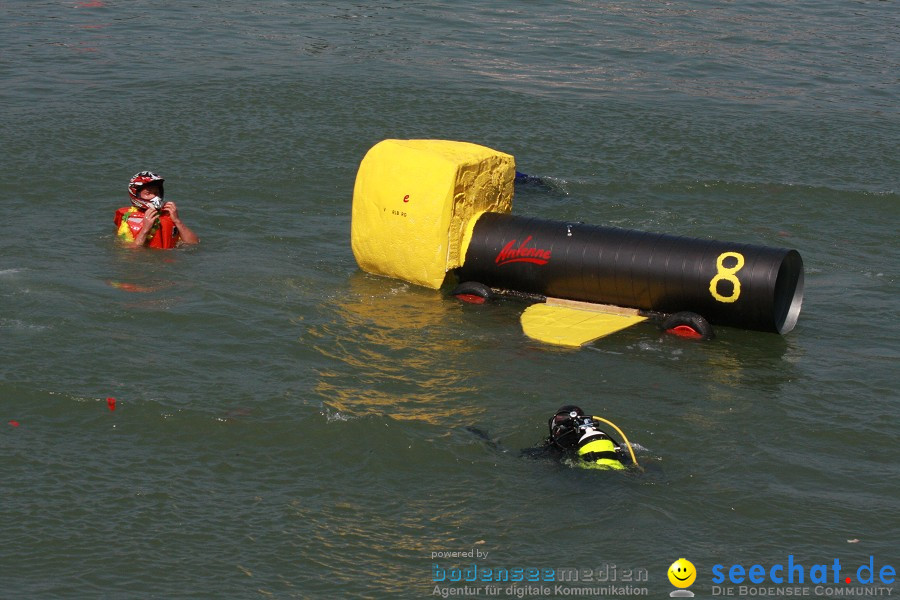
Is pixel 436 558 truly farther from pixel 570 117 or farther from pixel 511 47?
pixel 511 47

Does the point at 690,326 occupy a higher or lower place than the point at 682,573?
higher

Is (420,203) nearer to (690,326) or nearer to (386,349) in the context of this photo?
(386,349)

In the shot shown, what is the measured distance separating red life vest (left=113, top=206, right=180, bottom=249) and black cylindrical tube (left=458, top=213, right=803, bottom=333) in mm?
3506

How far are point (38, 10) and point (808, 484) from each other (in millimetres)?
20442

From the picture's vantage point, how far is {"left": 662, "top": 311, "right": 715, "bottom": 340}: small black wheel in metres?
11.8

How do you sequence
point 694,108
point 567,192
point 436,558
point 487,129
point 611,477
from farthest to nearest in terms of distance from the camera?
point 694,108 → point 487,129 → point 567,192 → point 611,477 → point 436,558

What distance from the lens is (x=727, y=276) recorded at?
38.2 feet

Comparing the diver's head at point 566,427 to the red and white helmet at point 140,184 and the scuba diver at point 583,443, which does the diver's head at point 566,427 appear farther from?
the red and white helmet at point 140,184

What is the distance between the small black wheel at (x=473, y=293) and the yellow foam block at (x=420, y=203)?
9.3 inches

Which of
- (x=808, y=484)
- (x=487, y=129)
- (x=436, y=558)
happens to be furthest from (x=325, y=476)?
(x=487, y=129)

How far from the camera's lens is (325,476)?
30.0 ft

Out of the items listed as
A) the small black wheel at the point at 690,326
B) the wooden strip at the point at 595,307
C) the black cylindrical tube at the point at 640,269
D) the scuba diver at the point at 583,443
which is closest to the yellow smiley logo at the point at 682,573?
the scuba diver at the point at 583,443

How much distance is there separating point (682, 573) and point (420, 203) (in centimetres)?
568

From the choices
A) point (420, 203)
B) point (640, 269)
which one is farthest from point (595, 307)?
point (420, 203)
